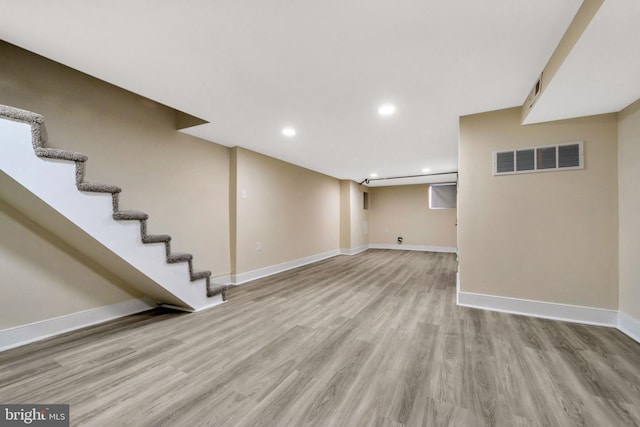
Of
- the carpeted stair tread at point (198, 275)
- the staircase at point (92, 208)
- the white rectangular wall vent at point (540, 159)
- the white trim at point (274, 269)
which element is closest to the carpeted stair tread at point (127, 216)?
the staircase at point (92, 208)

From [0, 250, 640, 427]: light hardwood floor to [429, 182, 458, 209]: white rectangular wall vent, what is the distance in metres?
5.81

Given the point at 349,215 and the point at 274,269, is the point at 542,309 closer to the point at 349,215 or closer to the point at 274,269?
the point at 274,269

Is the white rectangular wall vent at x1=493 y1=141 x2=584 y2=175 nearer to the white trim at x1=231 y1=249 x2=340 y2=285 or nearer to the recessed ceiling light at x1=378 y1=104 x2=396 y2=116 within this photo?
the recessed ceiling light at x1=378 y1=104 x2=396 y2=116

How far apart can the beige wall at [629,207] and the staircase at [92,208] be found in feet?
14.2

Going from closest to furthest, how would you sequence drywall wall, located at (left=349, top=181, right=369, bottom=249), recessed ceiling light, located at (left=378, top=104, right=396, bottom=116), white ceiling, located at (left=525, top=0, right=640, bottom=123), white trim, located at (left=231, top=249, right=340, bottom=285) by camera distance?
1. white ceiling, located at (left=525, top=0, right=640, bottom=123)
2. recessed ceiling light, located at (left=378, top=104, right=396, bottom=116)
3. white trim, located at (left=231, top=249, right=340, bottom=285)
4. drywall wall, located at (left=349, top=181, right=369, bottom=249)

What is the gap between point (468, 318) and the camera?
2.69 meters

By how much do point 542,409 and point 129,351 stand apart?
112 inches

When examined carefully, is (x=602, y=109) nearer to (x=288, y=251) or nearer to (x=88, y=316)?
(x=288, y=251)

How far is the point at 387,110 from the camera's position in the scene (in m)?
2.80

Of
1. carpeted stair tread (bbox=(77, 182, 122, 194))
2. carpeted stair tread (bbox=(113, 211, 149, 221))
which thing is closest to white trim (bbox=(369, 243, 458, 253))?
carpeted stair tread (bbox=(113, 211, 149, 221))

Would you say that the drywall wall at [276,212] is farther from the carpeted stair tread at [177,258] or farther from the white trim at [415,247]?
the white trim at [415,247]

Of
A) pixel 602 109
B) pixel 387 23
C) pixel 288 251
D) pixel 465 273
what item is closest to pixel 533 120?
pixel 602 109

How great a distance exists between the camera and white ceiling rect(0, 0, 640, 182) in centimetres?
148

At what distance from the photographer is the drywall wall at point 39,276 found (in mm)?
2074
